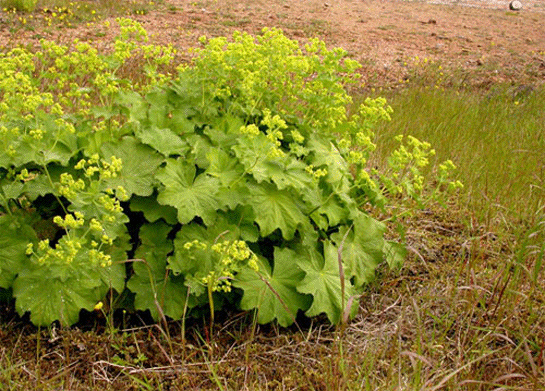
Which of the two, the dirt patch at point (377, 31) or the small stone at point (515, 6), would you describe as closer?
the dirt patch at point (377, 31)

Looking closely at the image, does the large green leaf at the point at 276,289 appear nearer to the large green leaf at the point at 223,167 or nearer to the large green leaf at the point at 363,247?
the large green leaf at the point at 363,247

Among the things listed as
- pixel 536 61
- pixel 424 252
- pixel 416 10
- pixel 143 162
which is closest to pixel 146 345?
pixel 143 162

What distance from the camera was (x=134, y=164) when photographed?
2.47 meters

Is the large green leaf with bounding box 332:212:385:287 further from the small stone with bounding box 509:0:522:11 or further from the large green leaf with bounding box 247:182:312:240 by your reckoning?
the small stone with bounding box 509:0:522:11

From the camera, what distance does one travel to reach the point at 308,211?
2.68m

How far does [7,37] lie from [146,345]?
6.89 metres

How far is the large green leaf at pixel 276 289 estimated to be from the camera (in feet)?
7.98

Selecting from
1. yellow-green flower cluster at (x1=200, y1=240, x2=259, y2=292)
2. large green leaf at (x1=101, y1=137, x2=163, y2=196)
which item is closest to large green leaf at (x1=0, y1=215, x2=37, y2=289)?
large green leaf at (x1=101, y1=137, x2=163, y2=196)

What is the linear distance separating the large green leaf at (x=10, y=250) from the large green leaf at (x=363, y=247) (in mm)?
1459

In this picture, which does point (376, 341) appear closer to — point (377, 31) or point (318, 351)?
point (318, 351)

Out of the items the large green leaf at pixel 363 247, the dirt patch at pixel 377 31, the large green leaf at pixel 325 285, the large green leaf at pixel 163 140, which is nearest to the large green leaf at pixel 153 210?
the large green leaf at pixel 163 140

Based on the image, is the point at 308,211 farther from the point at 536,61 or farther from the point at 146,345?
the point at 536,61

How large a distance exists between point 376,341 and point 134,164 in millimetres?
1376

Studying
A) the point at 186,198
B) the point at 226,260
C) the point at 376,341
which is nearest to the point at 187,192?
the point at 186,198
